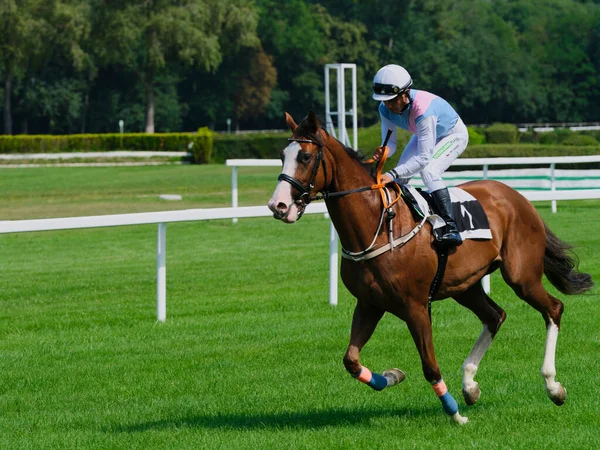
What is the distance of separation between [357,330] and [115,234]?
10996 millimetres

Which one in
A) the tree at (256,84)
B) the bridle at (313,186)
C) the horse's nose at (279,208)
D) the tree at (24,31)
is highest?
the tree at (24,31)

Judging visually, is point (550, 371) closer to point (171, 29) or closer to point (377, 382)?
point (377, 382)

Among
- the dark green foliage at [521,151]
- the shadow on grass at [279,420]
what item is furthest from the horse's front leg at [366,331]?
the dark green foliage at [521,151]

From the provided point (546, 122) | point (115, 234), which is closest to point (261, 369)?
point (115, 234)

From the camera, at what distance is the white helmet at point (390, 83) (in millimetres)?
5570

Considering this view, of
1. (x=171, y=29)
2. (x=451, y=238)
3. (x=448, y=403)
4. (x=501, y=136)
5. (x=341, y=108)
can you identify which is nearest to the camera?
(x=448, y=403)

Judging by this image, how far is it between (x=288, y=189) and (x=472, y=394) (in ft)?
5.28

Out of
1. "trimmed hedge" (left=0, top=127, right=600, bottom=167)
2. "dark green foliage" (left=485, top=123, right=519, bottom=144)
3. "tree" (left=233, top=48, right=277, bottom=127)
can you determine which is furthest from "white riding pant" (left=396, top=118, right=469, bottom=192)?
"tree" (left=233, top=48, right=277, bottom=127)

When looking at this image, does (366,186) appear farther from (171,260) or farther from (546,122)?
(546,122)

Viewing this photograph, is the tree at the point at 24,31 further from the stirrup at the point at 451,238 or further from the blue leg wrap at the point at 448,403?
the blue leg wrap at the point at 448,403

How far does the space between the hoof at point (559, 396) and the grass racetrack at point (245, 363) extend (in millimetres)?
53

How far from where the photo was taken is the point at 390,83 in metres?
5.57

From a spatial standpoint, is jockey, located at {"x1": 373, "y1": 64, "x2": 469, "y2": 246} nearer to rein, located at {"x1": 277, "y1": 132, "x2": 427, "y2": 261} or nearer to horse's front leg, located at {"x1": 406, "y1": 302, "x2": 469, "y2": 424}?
rein, located at {"x1": 277, "y1": 132, "x2": 427, "y2": 261}

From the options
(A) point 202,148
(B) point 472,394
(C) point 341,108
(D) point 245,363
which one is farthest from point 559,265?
(A) point 202,148
